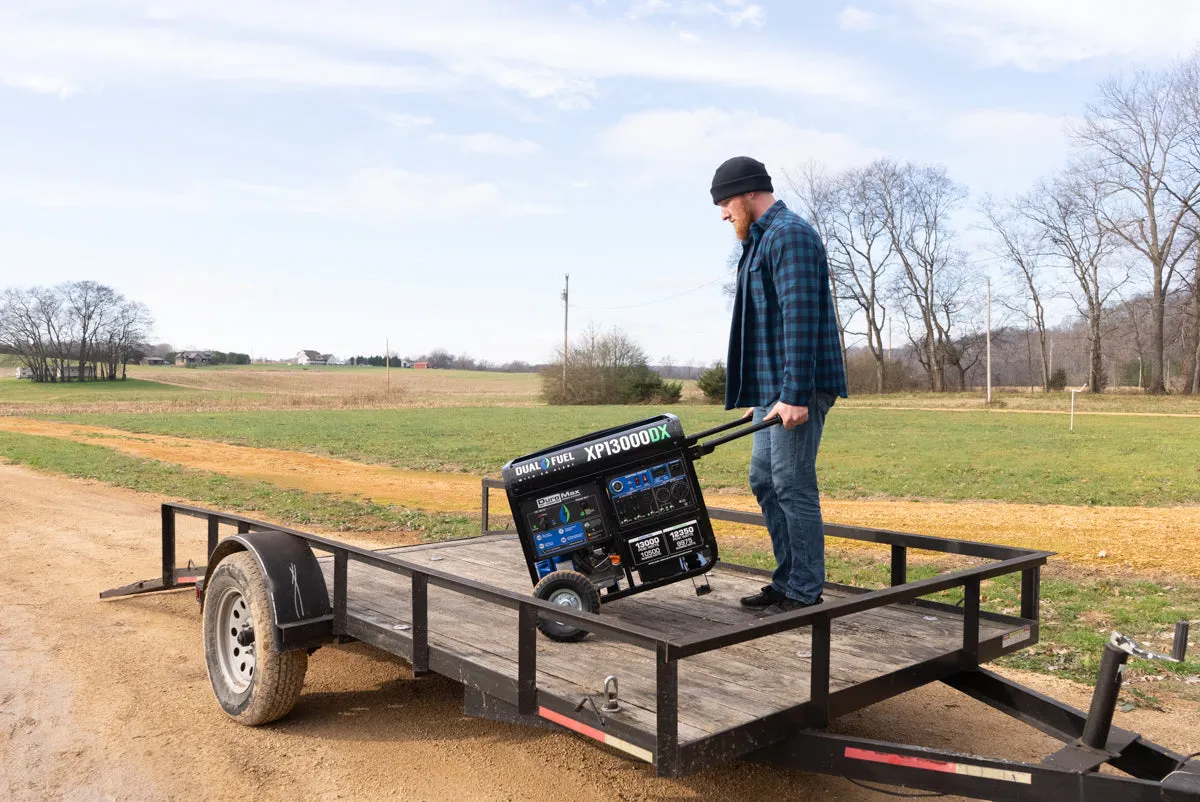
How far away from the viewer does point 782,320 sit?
13.4 ft

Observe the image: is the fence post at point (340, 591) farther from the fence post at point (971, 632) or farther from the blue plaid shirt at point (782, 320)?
the fence post at point (971, 632)

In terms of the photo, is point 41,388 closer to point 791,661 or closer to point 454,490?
point 454,490

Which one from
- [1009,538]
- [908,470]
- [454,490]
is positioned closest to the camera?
[1009,538]

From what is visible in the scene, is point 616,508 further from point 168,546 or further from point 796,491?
point 168,546

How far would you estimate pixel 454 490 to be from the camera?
1491 centimetres

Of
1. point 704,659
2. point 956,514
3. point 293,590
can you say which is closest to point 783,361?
point 704,659

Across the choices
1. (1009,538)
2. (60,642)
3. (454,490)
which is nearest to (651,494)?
(60,642)

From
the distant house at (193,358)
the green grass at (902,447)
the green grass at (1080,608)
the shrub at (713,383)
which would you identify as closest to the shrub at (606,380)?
the shrub at (713,383)

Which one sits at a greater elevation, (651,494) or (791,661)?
(651,494)

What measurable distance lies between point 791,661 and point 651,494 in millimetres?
920

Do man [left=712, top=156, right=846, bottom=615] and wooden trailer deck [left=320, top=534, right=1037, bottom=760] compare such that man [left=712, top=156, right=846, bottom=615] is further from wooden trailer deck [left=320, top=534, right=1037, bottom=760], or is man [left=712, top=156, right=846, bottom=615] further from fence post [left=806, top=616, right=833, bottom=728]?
fence post [left=806, top=616, right=833, bottom=728]

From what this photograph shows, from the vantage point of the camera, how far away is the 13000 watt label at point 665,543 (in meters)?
4.07

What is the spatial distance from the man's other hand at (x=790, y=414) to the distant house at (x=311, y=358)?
5201 inches

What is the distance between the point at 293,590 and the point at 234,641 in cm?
66
